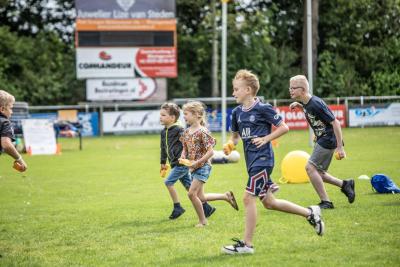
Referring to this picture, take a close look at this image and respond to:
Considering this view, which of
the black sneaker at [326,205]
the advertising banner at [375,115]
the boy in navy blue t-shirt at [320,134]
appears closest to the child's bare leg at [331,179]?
the boy in navy blue t-shirt at [320,134]

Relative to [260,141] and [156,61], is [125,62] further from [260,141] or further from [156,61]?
[260,141]

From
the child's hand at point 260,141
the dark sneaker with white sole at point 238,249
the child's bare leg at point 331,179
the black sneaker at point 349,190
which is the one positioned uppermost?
the child's hand at point 260,141

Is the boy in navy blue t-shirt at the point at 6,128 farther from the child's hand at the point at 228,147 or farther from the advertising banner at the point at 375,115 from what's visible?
the advertising banner at the point at 375,115

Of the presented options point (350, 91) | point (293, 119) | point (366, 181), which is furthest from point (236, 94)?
point (350, 91)

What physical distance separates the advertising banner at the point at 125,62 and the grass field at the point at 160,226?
17.5 metres

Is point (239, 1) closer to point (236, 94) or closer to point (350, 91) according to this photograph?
point (350, 91)

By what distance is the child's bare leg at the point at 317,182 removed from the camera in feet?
31.3

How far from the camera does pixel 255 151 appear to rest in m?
6.93

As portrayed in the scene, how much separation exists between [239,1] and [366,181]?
33.4 metres

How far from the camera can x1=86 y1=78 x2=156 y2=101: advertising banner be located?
111 feet

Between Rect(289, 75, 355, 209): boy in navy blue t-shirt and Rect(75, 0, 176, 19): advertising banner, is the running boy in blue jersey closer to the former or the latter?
Rect(289, 75, 355, 209): boy in navy blue t-shirt

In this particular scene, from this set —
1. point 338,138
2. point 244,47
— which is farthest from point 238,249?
point 244,47

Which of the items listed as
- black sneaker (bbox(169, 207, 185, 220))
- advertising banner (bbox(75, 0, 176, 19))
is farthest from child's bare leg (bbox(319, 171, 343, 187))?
advertising banner (bbox(75, 0, 176, 19))

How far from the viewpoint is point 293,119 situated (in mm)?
33125
